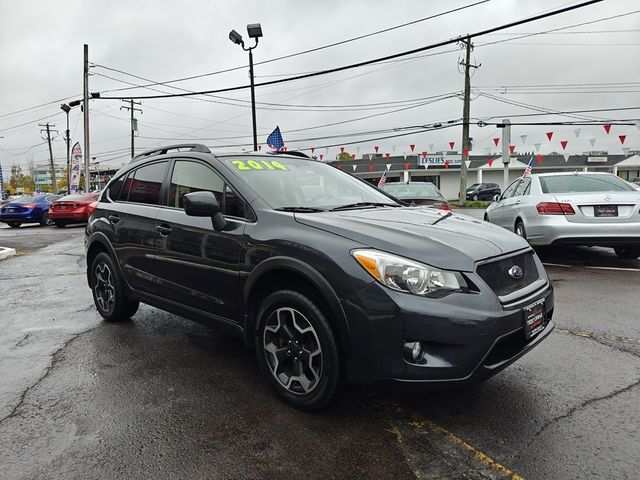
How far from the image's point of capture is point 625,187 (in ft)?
24.0

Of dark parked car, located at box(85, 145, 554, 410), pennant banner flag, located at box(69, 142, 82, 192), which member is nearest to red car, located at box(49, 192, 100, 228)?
pennant banner flag, located at box(69, 142, 82, 192)

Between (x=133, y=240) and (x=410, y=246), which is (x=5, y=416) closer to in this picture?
(x=133, y=240)

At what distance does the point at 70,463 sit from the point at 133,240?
2217 millimetres

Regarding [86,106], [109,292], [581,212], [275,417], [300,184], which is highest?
[86,106]

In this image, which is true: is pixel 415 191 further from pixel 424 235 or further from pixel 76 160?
pixel 76 160

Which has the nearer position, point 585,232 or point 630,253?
point 585,232

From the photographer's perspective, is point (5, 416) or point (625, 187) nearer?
point (5, 416)

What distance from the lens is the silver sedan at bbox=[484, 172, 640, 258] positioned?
6719mm

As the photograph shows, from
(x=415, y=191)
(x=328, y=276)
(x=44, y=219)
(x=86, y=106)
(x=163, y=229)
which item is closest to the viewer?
(x=328, y=276)

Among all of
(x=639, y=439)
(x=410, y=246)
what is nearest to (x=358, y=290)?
(x=410, y=246)

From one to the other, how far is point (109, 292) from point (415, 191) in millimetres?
7474

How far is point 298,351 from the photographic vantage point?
283 centimetres

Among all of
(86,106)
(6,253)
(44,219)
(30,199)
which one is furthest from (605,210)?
(86,106)

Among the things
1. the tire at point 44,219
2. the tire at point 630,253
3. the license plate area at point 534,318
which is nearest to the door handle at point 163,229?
the license plate area at point 534,318
